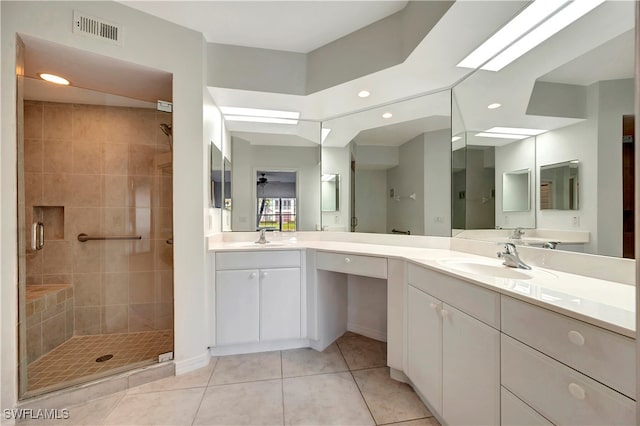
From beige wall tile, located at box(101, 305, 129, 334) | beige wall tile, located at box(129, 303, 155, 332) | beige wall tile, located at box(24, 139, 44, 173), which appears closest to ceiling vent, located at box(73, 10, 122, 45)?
beige wall tile, located at box(24, 139, 44, 173)

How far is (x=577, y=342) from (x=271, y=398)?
1.52 meters

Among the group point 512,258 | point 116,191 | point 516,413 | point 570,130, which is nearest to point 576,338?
point 516,413

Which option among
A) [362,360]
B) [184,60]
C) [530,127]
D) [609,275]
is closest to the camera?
[609,275]

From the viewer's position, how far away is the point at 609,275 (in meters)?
1.03

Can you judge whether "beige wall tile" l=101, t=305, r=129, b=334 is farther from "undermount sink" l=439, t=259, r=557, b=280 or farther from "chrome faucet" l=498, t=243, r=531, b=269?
"chrome faucet" l=498, t=243, r=531, b=269

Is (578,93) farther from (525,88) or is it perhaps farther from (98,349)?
(98,349)

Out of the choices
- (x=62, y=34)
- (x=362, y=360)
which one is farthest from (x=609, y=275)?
(x=62, y=34)

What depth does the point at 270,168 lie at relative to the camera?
2586 millimetres

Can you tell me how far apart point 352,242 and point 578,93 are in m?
1.77

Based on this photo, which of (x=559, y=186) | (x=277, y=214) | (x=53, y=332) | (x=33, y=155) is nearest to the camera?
(x=559, y=186)

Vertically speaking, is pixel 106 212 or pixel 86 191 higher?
pixel 86 191

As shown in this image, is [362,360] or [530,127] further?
[362,360]

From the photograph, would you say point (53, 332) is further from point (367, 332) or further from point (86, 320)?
point (367, 332)

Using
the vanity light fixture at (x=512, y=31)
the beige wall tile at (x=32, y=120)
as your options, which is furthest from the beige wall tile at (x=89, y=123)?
the vanity light fixture at (x=512, y=31)
